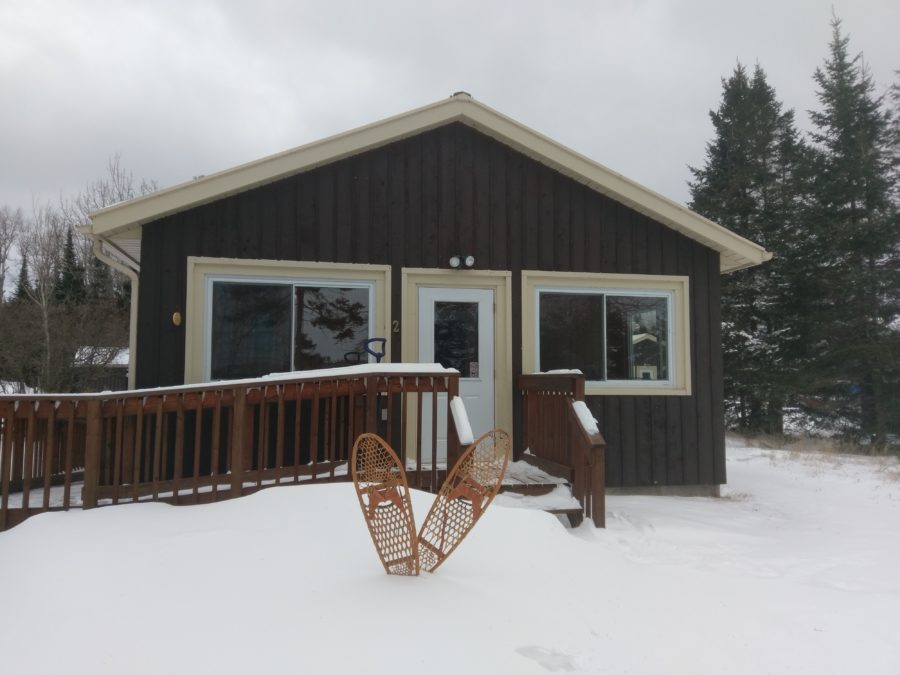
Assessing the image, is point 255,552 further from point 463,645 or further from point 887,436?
point 887,436

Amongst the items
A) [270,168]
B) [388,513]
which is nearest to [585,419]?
[388,513]

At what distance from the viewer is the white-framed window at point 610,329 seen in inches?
262

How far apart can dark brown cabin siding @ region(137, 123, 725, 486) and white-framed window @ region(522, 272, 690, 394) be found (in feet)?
0.42

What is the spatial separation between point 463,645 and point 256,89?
983 inches

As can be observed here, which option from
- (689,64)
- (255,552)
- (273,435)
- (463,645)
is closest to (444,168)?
(273,435)

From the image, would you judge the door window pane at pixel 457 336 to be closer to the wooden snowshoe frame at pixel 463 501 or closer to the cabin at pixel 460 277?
the cabin at pixel 460 277

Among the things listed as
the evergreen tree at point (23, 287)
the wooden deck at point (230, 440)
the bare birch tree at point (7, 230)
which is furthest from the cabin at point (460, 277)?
the bare birch tree at point (7, 230)

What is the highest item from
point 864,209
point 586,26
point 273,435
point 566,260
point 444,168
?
point 586,26

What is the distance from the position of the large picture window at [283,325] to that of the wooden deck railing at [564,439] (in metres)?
1.81

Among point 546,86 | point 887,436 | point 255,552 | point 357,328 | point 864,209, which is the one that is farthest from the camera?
point 546,86

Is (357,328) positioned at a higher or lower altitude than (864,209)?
lower

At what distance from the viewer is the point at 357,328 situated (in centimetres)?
623

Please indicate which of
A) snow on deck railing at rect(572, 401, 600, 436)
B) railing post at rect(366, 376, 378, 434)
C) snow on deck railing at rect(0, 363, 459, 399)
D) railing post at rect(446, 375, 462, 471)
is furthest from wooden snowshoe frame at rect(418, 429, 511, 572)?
snow on deck railing at rect(572, 401, 600, 436)

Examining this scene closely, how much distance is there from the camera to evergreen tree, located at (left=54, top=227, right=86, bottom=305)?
2091 cm
